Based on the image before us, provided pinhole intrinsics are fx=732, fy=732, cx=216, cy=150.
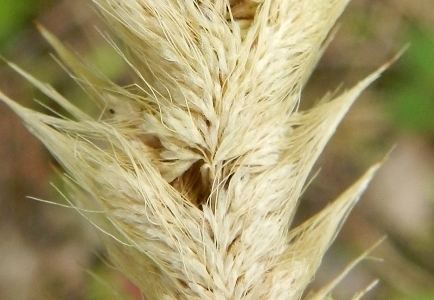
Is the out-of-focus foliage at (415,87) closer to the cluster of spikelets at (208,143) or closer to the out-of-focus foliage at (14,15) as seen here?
the cluster of spikelets at (208,143)

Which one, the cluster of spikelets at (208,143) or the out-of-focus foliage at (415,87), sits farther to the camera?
the out-of-focus foliage at (415,87)

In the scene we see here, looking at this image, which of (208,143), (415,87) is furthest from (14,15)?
(415,87)

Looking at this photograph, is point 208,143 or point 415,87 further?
point 415,87

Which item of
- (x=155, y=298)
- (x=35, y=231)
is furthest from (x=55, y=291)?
(x=155, y=298)


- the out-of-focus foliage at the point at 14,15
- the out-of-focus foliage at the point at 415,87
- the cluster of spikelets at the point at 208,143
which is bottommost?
the out-of-focus foliage at the point at 415,87

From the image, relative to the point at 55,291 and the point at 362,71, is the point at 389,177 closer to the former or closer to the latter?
the point at 362,71

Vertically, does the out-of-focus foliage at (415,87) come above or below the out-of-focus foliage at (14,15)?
below

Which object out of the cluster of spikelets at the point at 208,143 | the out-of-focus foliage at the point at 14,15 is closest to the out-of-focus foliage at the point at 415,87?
the cluster of spikelets at the point at 208,143

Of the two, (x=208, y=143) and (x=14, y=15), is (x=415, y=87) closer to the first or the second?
(x=208, y=143)

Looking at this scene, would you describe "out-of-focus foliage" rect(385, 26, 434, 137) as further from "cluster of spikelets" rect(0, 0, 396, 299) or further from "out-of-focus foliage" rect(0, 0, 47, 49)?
"out-of-focus foliage" rect(0, 0, 47, 49)
